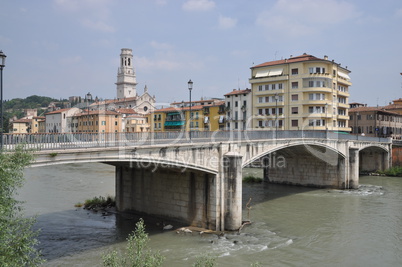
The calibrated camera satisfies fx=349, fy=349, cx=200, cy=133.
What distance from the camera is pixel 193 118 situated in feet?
225

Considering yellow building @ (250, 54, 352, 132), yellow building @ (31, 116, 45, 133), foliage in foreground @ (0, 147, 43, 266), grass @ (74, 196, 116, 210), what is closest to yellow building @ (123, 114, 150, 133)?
yellow building @ (31, 116, 45, 133)

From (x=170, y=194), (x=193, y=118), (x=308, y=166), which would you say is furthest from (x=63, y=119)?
(x=170, y=194)

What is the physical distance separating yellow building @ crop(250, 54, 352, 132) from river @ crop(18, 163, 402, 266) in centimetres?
1709

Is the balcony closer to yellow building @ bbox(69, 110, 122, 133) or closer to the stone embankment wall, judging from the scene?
yellow building @ bbox(69, 110, 122, 133)

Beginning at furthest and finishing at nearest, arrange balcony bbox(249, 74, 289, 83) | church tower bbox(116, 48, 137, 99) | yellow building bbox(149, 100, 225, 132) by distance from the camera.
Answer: church tower bbox(116, 48, 137, 99) < yellow building bbox(149, 100, 225, 132) < balcony bbox(249, 74, 289, 83)

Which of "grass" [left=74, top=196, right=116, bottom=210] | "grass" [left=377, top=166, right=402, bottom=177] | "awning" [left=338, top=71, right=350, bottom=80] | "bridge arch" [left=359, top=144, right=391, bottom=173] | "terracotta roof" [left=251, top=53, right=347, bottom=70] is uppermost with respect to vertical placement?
"terracotta roof" [left=251, top=53, right=347, bottom=70]

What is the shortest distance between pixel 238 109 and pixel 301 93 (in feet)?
42.8

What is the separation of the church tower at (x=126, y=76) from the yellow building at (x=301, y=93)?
216ft

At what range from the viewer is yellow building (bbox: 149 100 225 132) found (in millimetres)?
62281

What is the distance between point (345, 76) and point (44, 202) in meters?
43.5

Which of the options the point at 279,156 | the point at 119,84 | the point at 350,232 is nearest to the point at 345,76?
the point at 279,156

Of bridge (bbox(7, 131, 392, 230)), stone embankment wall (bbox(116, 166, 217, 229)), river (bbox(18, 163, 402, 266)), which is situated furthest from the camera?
stone embankment wall (bbox(116, 166, 217, 229))

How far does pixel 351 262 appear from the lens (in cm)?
1528

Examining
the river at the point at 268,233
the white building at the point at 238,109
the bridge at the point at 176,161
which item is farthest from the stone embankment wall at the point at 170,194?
the white building at the point at 238,109
